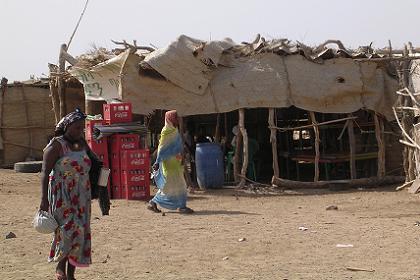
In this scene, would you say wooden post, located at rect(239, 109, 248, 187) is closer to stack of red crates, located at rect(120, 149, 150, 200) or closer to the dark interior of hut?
the dark interior of hut

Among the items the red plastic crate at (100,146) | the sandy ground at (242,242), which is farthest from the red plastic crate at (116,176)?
the sandy ground at (242,242)

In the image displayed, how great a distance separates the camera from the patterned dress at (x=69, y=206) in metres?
5.13

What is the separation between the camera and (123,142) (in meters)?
11.7

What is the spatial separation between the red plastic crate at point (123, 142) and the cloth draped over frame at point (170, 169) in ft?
6.33

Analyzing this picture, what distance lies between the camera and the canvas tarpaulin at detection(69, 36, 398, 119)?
1281cm

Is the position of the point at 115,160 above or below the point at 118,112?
below

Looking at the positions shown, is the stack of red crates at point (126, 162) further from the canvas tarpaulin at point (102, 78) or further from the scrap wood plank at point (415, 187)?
the scrap wood plank at point (415, 187)

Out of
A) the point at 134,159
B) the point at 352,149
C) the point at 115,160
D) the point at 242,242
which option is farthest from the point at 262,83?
the point at 242,242

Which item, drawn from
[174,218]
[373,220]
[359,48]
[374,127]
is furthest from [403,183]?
[174,218]

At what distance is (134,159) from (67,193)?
21.0 ft

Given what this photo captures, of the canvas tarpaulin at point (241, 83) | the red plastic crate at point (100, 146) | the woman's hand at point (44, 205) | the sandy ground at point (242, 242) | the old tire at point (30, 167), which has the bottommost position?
the sandy ground at point (242, 242)

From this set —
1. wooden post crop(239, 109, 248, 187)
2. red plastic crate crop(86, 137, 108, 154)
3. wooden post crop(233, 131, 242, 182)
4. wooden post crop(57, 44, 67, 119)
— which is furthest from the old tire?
wooden post crop(239, 109, 248, 187)

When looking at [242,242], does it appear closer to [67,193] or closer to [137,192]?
[67,193]

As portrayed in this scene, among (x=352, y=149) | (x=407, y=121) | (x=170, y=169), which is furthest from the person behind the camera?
(x=352, y=149)
